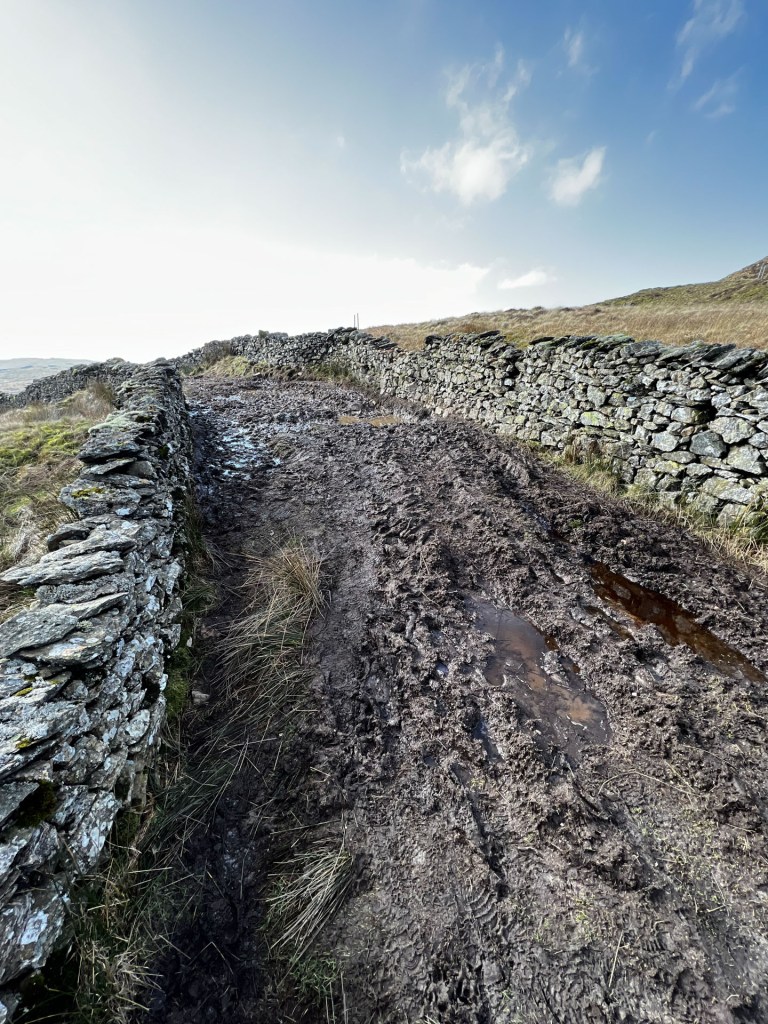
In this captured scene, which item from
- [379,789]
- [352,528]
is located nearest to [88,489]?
[352,528]

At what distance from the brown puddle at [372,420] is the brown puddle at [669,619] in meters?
6.82

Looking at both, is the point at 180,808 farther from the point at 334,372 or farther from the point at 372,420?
the point at 334,372

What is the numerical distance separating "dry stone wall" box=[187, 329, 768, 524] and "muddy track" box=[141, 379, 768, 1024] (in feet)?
3.85

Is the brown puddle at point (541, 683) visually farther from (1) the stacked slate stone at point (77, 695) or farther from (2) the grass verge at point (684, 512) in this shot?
(2) the grass verge at point (684, 512)

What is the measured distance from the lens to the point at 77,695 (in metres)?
2.26

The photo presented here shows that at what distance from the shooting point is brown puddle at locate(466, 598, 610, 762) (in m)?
3.22

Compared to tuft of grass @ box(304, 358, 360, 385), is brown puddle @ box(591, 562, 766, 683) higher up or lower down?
lower down

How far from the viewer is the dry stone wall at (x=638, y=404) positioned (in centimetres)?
545

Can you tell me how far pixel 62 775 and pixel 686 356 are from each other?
26.9 ft

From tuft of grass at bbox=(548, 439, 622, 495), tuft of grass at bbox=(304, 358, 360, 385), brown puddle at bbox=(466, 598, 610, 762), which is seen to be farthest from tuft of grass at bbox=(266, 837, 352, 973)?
tuft of grass at bbox=(304, 358, 360, 385)

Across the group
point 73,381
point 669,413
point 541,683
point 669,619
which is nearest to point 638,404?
point 669,413

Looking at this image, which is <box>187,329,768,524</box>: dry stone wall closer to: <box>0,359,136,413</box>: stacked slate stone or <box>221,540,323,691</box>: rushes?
<box>221,540,323,691</box>: rushes

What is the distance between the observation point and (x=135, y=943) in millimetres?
2094

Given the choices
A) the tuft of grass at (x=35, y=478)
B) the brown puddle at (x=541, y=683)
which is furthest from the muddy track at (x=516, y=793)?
the tuft of grass at (x=35, y=478)
